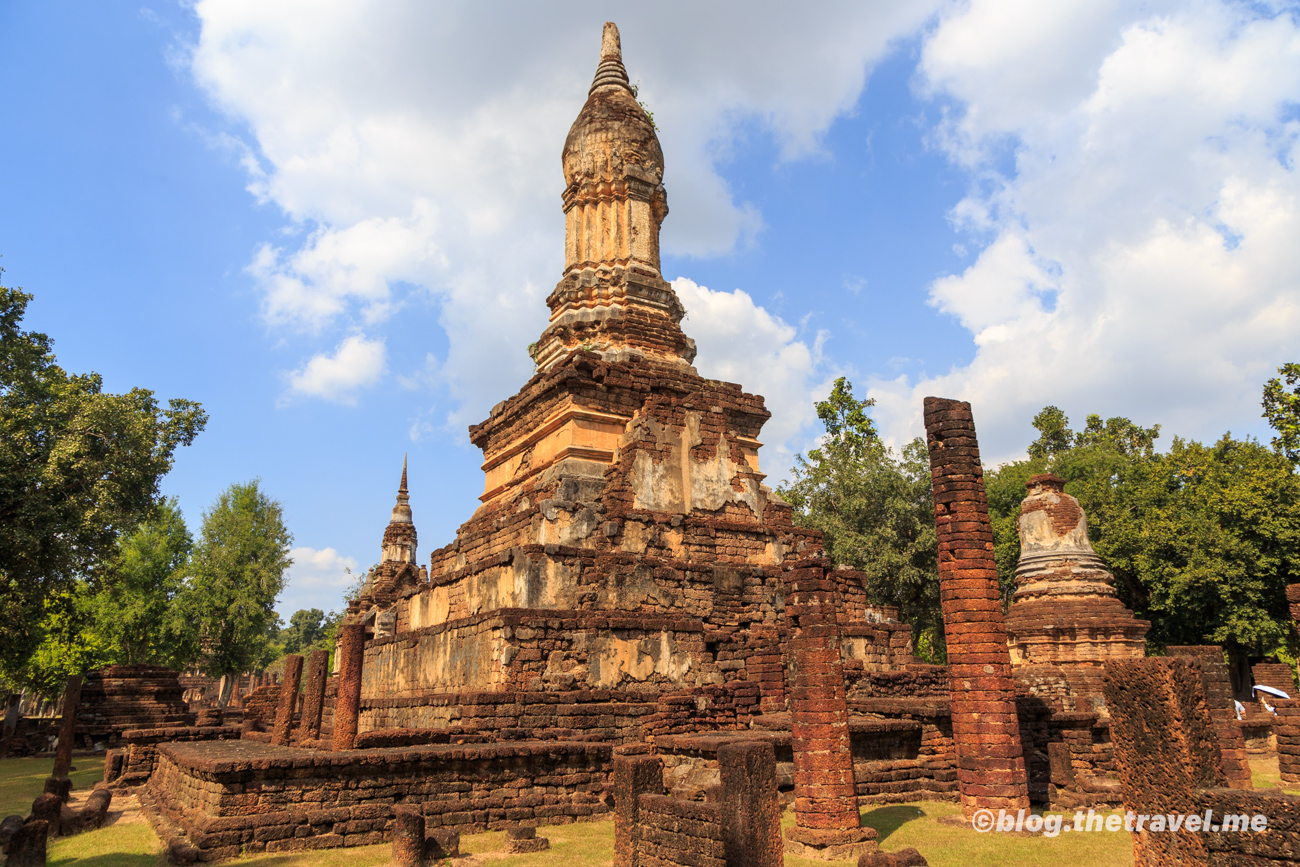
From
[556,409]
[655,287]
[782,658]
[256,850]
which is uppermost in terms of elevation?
[655,287]

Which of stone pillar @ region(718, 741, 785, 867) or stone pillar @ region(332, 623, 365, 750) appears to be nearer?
stone pillar @ region(718, 741, 785, 867)

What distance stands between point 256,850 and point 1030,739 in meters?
8.59

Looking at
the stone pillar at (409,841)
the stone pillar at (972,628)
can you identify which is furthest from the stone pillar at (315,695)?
the stone pillar at (972,628)

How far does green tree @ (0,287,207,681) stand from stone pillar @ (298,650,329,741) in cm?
620

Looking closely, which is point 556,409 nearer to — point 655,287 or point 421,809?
point 655,287

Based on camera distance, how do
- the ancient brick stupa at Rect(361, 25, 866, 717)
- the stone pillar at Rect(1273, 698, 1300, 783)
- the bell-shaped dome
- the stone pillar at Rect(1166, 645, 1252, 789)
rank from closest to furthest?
the stone pillar at Rect(1166, 645, 1252, 789) → the stone pillar at Rect(1273, 698, 1300, 783) → the ancient brick stupa at Rect(361, 25, 866, 717) → the bell-shaped dome

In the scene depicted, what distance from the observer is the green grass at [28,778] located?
38.2ft

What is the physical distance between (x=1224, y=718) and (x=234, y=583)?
3398 centimetres

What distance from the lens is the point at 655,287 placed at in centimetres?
1588

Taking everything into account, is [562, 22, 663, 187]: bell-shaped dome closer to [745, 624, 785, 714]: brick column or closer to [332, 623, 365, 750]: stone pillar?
[745, 624, 785, 714]: brick column

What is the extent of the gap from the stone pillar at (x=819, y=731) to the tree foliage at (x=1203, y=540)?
2086 centimetres

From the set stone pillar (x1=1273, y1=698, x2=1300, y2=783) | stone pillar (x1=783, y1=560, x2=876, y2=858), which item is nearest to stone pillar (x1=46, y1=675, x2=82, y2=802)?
stone pillar (x1=783, y1=560, x2=876, y2=858)

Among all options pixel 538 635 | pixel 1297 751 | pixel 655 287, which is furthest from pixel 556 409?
pixel 1297 751

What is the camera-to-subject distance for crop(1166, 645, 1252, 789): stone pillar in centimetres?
955
